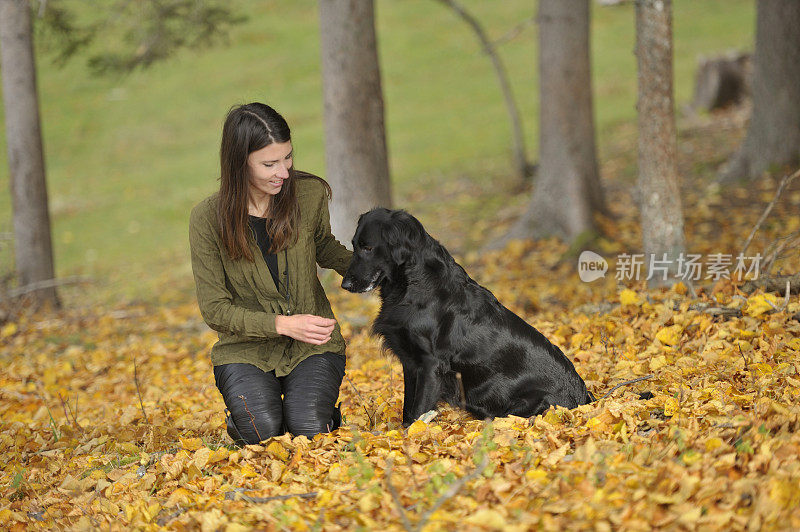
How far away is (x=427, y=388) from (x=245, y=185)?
140cm

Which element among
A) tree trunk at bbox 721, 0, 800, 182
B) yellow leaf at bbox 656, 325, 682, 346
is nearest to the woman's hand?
yellow leaf at bbox 656, 325, 682, 346

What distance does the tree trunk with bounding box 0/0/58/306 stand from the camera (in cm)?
878

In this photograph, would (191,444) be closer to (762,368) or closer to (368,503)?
(368,503)

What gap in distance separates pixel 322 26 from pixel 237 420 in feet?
16.6

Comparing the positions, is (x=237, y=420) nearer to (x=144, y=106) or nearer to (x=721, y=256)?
(x=721, y=256)

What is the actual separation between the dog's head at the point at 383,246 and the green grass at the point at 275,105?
7.12 m

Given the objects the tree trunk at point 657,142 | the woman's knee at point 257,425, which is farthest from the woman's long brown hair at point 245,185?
the tree trunk at point 657,142

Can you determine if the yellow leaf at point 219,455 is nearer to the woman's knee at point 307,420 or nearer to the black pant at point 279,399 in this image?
the black pant at point 279,399

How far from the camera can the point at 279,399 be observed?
3967 mm

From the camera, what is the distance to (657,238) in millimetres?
6191

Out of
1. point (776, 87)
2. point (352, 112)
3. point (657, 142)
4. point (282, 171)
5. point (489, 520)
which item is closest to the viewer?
point (489, 520)

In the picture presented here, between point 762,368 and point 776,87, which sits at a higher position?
point 776,87

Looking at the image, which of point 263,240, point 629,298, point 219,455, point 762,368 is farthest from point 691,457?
point 629,298

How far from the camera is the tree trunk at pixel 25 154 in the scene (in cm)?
878
